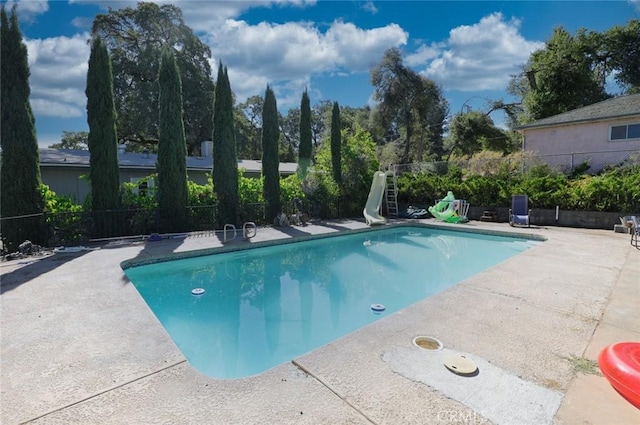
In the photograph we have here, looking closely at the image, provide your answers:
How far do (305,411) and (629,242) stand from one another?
1027 cm

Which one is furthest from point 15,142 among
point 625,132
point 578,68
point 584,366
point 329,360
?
point 578,68

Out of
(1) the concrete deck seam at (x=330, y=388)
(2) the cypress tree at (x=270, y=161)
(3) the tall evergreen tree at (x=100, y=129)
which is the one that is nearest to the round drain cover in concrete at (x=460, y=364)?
(1) the concrete deck seam at (x=330, y=388)

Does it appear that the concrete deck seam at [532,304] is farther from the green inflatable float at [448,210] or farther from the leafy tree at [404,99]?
the leafy tree at [404,99]

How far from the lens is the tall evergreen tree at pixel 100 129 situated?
9320 millimetres

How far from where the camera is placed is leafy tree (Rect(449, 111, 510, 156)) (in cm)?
2595

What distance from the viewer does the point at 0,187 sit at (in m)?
8.09

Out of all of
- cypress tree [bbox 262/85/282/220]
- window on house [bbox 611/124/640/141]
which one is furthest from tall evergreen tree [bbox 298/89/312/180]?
window on house [bbox 611/124/640/141]

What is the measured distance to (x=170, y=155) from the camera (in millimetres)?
10477

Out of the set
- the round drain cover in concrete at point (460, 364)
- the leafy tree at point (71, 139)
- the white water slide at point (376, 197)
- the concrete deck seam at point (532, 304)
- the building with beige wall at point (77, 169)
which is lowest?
the concrete deck seam at point (532, 304)

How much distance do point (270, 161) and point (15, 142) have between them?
7.27m

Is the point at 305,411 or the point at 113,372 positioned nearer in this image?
the point at 305,411

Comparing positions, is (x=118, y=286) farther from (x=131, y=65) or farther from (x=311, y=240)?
(x=131, y=65)

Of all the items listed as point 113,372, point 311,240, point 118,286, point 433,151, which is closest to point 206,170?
point 311,240

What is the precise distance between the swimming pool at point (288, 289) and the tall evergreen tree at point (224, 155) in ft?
9.69
